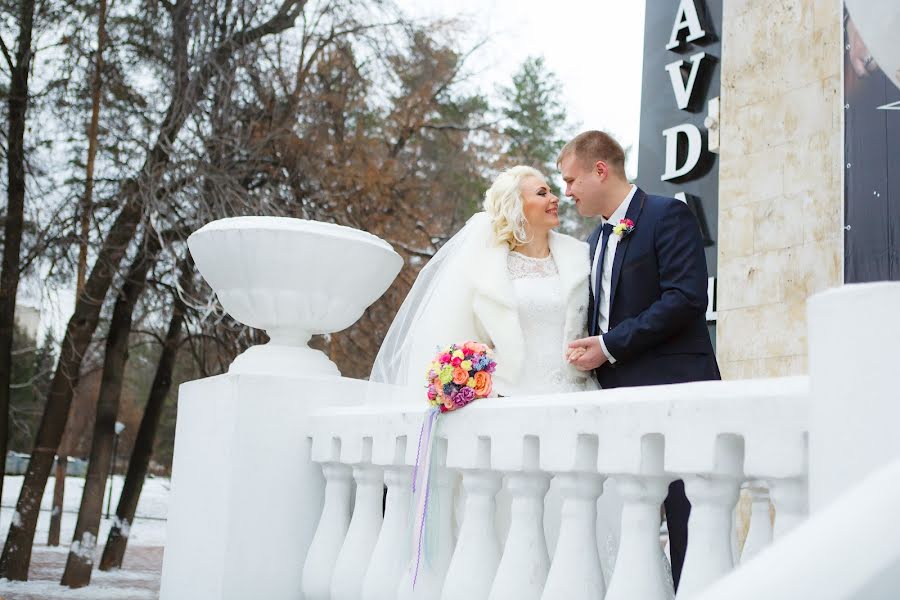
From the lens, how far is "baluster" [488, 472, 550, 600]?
92.0 inches

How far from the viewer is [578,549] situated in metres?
2.20

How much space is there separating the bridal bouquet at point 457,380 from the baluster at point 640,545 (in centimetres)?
63

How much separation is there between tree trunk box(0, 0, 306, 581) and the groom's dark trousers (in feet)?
20.9

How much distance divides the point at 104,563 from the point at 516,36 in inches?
338

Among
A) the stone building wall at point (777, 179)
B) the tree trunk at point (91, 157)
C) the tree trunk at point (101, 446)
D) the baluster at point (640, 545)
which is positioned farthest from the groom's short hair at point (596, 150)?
the tree trunk at point (101, 446)

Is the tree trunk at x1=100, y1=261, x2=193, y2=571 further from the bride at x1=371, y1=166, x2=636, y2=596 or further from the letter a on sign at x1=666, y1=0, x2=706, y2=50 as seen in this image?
the bride at x1=371, y1=166, x2=636, y2=596

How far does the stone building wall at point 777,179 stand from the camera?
6.24 m

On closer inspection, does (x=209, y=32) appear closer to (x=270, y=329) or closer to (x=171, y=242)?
(x=171, y=242)

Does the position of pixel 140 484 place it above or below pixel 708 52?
below

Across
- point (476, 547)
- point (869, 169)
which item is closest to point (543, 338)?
point (476, 547)

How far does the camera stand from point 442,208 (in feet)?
46.6

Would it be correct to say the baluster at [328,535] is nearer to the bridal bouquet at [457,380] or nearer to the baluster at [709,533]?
the bridal bouquet at [457,380]

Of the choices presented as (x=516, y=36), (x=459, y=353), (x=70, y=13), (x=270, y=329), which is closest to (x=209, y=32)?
(x=70, y=13)

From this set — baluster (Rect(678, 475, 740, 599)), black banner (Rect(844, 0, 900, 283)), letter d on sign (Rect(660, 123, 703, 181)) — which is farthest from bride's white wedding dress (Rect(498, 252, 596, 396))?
letter d on sign (Rect(660, 123, 703, 181))
